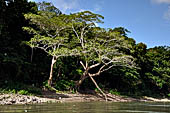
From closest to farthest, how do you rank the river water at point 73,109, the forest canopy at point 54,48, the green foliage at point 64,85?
the river water at point 73,109 < the forest canopy at point 54,48 < the green foliage at point 64,85

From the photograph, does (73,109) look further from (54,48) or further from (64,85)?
(64,85)

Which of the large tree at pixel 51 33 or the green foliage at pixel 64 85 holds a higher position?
the large tree at pixel 51 33

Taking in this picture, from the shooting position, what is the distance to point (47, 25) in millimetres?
19953

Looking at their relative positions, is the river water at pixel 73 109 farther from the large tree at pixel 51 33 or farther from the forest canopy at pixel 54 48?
the large tree at pixel 51 33

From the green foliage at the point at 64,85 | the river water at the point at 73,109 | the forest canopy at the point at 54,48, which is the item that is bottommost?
the river water at the point at 73,109

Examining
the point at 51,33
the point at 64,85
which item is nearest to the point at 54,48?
the point at 51,33

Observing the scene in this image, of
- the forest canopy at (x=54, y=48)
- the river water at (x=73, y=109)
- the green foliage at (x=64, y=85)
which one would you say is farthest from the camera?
the green foliage at (x=64, y=85)

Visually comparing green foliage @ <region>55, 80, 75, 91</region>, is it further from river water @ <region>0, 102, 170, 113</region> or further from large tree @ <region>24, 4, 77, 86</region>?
river water @ <region>0, 102, 170, 113</region>

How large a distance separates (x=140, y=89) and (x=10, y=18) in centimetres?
1963

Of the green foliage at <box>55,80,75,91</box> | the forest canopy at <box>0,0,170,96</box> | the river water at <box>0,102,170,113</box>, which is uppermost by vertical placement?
the forest canopy at <box>0,0,170,96</box>

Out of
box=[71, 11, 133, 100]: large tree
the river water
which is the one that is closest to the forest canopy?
box=[71, 11, 133, 100]: large tree

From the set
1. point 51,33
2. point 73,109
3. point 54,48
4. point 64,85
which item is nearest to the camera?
point 73,109

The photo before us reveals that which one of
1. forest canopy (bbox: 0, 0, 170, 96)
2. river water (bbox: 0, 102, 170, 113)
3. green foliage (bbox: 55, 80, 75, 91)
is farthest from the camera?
green foliage (bbox: 55, 80, 75, 91)

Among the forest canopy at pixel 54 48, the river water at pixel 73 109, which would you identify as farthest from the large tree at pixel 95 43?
the river water at pixel 73 109
